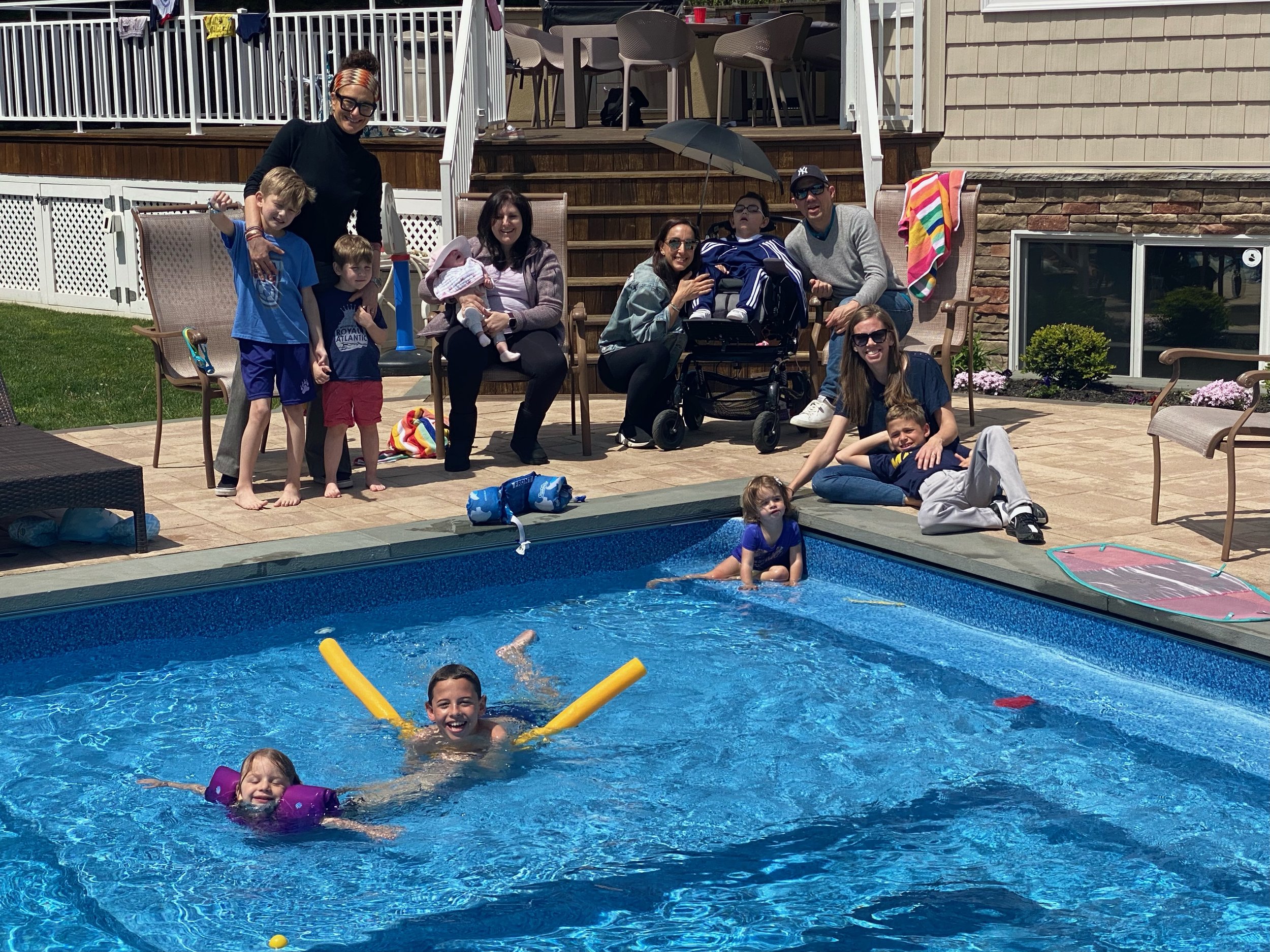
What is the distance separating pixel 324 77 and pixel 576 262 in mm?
3471

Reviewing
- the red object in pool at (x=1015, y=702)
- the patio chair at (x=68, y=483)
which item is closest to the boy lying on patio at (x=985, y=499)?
the red object in pool at (x=1015, y=702)

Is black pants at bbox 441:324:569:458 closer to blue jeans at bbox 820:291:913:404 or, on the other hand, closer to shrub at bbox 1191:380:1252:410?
blue jeans at bbox 820:291:913:404

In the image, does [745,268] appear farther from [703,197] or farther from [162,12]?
[162,12]

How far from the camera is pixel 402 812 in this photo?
4.71 meters

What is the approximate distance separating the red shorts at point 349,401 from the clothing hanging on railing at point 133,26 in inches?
336

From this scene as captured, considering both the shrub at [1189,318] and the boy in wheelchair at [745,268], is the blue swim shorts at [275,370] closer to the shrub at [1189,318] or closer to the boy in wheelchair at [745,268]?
the boy in wheelchair at [745,268]

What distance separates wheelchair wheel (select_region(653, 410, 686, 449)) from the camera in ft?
27.6

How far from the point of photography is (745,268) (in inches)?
338

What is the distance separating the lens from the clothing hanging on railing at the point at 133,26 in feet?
47.4

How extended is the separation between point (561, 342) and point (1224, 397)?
4.30m

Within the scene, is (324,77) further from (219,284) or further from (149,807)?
(149,807)

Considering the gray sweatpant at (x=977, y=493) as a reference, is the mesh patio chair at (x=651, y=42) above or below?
above

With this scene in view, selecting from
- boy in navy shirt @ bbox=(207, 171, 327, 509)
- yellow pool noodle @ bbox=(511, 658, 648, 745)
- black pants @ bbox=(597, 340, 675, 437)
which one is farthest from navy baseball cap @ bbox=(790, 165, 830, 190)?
yellow pool noodle @ bbox=(511, 658, 648, 745)

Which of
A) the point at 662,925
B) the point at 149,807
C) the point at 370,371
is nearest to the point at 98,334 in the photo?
the point at 370,371
